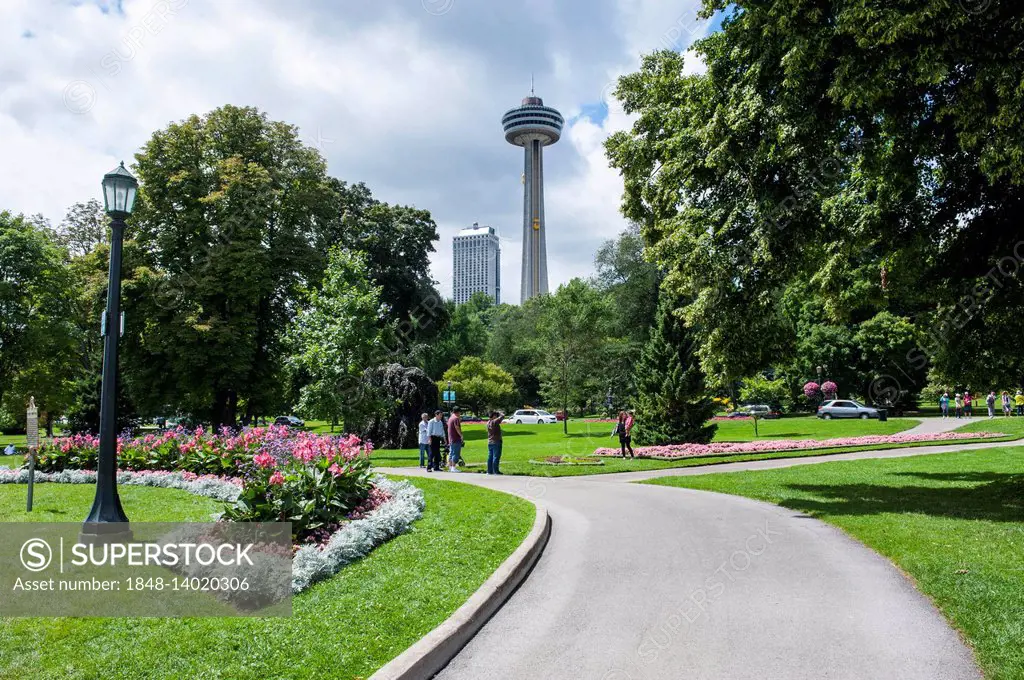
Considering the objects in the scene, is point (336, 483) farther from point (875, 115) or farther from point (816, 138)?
point (875, 115)

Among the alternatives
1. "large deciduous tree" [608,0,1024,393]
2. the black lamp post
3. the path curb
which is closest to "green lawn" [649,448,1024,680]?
"large deciduous tree" [608,0,1024,393]

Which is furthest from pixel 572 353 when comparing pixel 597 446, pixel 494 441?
pixel 494 441

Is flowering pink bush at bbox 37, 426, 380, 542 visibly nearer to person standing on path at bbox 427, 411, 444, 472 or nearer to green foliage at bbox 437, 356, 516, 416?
person standing on path at bbox 427, 411, 444, 472

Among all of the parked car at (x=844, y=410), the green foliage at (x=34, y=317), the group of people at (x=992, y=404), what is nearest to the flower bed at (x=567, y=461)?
the green foliage at (x=34, y=317)

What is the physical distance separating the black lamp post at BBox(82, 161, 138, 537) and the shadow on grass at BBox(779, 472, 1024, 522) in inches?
452

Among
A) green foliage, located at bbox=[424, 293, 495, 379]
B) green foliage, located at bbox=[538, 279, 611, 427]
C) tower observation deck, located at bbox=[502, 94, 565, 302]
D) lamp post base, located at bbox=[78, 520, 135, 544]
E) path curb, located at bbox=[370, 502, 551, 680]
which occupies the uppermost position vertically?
tower observation deck, located at bbox=[502, 94, 565, 302]

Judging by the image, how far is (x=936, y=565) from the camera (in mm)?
8070

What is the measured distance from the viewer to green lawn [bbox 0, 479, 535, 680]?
16.7 feet

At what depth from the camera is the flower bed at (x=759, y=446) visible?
24922 millimetres

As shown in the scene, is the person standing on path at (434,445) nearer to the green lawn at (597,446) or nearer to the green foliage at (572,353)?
the green lawn at (597,446)

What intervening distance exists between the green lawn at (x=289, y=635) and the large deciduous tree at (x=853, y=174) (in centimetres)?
849

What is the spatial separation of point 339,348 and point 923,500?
20.3 meters

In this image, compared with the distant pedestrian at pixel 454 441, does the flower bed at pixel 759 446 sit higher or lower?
lower

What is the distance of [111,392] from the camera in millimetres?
9742
